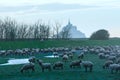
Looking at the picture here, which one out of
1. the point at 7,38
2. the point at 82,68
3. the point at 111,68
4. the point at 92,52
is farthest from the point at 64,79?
the point at 7,38

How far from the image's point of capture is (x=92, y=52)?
214 feet

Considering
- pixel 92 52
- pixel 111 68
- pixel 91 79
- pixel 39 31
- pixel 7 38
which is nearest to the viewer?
pixel 91 79

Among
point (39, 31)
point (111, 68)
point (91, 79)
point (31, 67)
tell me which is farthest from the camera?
point (39, 31)

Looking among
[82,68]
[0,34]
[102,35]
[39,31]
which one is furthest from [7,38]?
[82,68]

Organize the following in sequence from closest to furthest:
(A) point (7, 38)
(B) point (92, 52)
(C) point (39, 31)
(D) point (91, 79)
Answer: (D) point (91, 79)
(B) point (92, 52)
(A) point (7, 38)
(C) point (39, 31)

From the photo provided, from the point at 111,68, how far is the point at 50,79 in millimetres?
6393

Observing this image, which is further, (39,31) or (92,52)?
(39,31)

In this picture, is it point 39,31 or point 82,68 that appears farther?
point 39,31

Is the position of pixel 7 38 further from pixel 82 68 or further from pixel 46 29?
pixel 82 68

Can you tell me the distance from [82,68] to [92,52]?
102 feet

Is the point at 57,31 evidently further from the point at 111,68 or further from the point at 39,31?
the point at 111,68

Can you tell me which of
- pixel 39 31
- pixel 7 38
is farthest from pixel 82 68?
pixel 39 31

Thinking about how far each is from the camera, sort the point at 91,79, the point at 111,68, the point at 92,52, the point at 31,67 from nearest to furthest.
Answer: the point at 91,79 → the point at 111,68 → the point at 31,67 → the point at 92,52

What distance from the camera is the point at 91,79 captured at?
25.9 m
